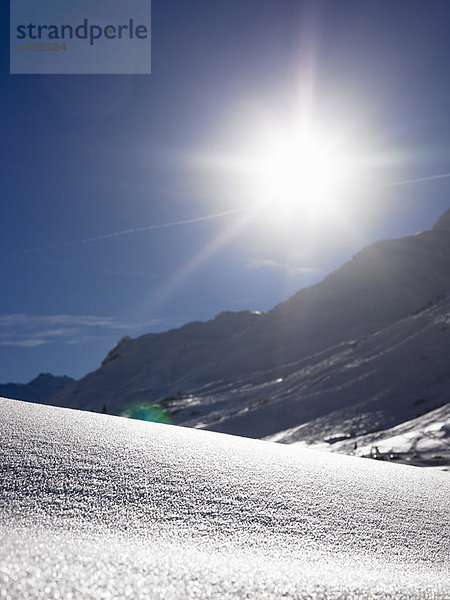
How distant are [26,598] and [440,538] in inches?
63.8

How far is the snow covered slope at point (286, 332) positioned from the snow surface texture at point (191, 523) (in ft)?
81.5

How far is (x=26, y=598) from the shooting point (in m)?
0.75

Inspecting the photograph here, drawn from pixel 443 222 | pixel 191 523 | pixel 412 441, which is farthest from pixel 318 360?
pixel 443 222

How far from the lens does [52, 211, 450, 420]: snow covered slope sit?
→ 3288 centimetres

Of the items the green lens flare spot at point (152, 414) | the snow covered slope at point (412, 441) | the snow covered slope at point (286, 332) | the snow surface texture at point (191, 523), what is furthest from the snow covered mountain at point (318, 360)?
the snow surface texture at point (191, 523)

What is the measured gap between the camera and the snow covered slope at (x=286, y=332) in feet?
108

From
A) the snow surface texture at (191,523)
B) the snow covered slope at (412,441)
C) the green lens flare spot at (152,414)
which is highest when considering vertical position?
the snow surface texture at (191,523)

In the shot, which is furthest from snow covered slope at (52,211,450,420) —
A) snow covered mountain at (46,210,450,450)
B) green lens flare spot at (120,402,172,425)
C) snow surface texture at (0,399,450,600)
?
snow surface texture at (0,399,450,600)

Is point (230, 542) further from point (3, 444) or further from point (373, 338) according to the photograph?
point (373, 338)

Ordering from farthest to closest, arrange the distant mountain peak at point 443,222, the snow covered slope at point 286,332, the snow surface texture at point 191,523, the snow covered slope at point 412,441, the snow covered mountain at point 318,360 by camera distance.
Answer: the distant mountain peak at point 443,222
the snow covered slope at point 286,332
the snow covered mountain at point 318,360
the snow covered slope at point 412,441
the snow surface texture at point 191,523

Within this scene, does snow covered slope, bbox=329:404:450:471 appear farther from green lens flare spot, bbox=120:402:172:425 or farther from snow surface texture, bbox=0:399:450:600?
green lens flare spot, bbox=120:402:172:425

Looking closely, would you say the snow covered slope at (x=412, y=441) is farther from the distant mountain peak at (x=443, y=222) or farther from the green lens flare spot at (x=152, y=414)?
the distant mountain peak at (x=443, y=222)

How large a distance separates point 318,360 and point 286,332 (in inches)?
394

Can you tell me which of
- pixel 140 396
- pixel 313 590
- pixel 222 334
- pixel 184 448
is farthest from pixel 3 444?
pixel 222 334
